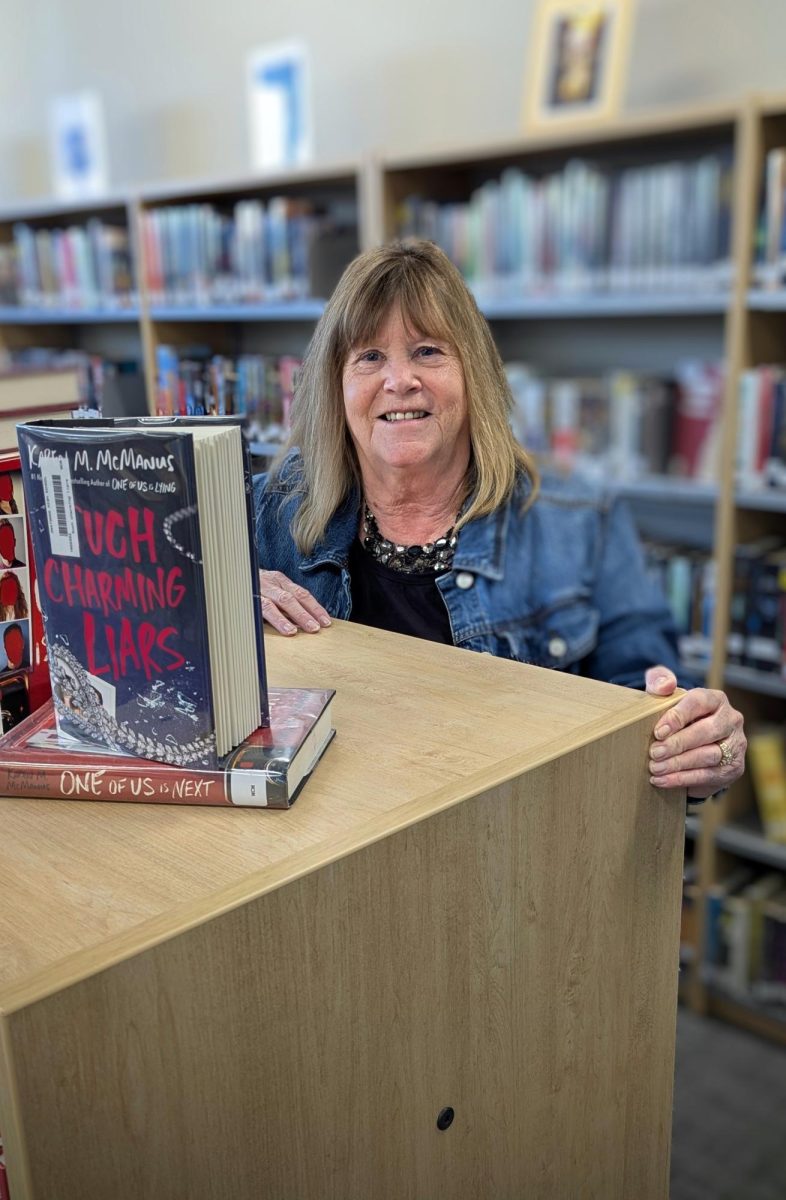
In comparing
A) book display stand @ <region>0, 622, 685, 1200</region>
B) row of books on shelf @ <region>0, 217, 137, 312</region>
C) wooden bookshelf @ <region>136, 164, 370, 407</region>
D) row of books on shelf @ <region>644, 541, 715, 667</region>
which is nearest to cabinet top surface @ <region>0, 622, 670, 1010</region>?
book display stand @ <region>0, 622, 685, 1200</region>

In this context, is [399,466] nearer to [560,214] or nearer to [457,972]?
[457,972]

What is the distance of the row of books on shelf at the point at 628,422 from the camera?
2592 mm

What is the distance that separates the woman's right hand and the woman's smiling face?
0.14m

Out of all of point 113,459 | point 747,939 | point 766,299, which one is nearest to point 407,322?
point 113,459

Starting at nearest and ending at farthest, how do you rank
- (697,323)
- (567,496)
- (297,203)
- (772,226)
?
(567,496) < (772,226) < (697,323) < (297,203)

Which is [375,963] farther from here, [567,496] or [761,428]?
A: [761,428]

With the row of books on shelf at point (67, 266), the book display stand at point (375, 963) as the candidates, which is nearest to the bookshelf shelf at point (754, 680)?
the book display stand at point (375, 963)

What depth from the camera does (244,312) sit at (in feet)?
8.29

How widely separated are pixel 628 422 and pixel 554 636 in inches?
66.3

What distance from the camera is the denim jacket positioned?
3.27ft

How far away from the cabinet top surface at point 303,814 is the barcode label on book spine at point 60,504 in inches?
6.4

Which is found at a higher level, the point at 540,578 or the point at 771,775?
the point at 540,578

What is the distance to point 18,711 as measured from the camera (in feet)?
2.61

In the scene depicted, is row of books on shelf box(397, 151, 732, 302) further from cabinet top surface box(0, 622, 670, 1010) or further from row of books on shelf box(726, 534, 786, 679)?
cabinet top surface box(0, 622, 670, 1010)
